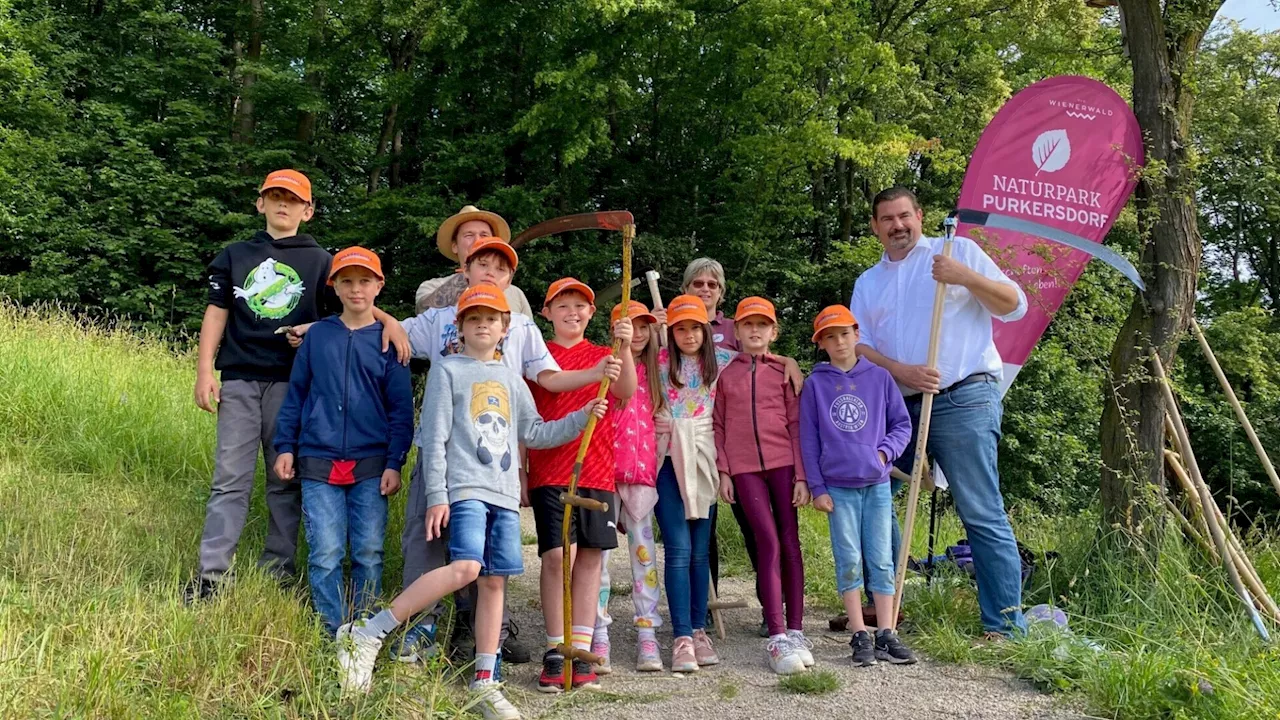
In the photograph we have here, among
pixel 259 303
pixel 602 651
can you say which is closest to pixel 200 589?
pixel 259 303

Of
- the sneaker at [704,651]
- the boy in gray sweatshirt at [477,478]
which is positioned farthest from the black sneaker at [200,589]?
the sneaker at [704,651]

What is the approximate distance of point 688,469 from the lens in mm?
4703

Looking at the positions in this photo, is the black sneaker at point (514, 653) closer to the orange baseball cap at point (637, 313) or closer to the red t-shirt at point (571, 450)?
the red t-shirt at point (571, 450)

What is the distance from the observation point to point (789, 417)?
4855 millimetres

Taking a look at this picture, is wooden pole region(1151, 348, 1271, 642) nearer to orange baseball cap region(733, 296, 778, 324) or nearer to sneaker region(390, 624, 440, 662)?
orange baseball cap region(733, 296, 778, 324)

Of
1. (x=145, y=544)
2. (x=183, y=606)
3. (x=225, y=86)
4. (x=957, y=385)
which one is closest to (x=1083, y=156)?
(x=957, y=385)

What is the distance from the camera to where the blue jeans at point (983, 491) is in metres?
4.53

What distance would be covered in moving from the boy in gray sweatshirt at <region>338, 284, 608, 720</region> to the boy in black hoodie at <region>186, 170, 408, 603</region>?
0.53m

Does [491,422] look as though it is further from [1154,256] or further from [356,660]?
[1154,256]

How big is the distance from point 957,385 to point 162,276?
1675 centimetres

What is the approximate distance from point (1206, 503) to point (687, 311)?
2.83m

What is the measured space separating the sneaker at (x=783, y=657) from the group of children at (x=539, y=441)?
0.01m

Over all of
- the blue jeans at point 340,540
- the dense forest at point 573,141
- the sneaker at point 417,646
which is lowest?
the sneaker at point 417,646

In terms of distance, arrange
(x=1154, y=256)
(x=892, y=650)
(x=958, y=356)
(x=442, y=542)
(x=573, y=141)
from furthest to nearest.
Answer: (x=573, y=141) → (x=1154, y=256) → (x=958, y=356) → (x=892, y=650) → (x=442, y=542)
